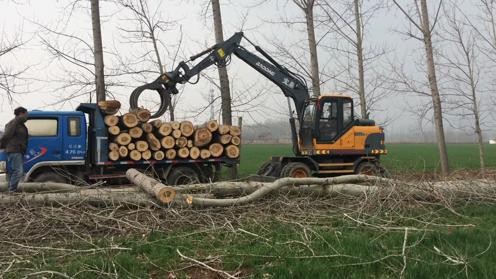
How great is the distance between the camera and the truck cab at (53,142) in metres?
11.9

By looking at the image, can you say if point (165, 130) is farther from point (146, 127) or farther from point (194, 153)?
point (194, 153)

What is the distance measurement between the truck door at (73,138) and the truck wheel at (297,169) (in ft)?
17.9

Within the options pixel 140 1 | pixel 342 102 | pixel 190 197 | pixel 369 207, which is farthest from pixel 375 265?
pixel 140 1

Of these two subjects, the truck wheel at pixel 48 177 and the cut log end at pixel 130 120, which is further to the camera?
the cut log end at pixel 130 120

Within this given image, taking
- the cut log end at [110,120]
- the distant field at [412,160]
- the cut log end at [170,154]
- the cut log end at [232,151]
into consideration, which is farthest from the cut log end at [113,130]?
→ the distant field at [412,160]

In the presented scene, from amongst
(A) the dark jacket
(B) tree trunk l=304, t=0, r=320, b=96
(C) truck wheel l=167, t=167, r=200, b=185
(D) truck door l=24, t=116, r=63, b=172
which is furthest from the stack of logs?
(B) tree trunk l=304, t=0, r=320, b=96

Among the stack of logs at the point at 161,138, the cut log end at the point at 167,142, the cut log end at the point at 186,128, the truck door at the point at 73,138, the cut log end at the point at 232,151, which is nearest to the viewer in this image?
the truck door at the point at 73,138

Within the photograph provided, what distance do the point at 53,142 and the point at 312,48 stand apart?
1054 centimetres

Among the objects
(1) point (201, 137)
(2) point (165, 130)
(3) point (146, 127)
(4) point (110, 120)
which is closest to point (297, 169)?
(1) point (201, 137)

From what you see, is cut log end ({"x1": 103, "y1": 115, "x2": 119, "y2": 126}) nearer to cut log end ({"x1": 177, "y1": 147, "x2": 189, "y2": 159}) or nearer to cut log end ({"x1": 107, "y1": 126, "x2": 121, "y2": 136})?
cut log end ({"x1": 107, "y1": 126, "x2": 121, "y2": 136})

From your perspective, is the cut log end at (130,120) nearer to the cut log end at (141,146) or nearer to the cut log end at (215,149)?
the cut log end at (141,146)

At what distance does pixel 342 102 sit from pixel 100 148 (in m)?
7.07

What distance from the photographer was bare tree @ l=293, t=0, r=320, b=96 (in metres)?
18.7

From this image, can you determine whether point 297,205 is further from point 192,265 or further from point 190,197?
point 192,265
